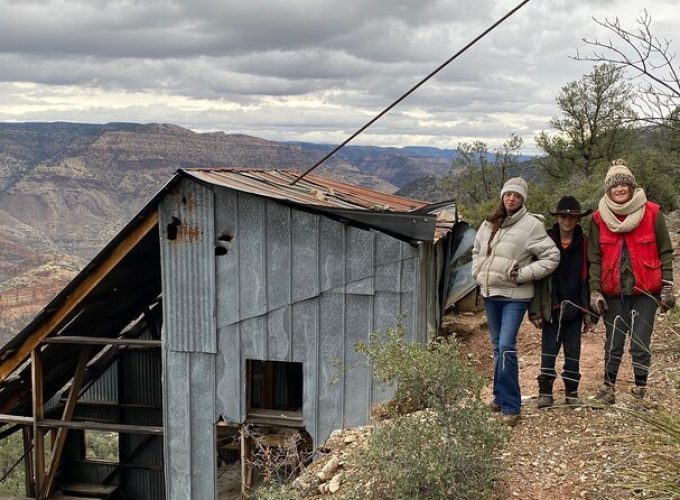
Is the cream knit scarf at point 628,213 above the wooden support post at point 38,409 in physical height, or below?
above

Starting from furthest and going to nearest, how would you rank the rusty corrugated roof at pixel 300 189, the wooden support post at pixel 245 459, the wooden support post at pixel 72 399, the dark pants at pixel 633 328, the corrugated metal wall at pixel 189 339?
the wooden support post at pixel 72 399, the wooden support post at pixel 245 459, the corrugated metal wall at pixel 189 339, the rusty corrugated roof at pixel 300 189, the dark pants at pixel 633 328

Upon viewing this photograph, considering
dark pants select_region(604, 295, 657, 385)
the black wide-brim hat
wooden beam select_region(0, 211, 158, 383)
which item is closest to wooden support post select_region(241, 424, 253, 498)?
wooden beam select_region(0, 211, 158, 383)

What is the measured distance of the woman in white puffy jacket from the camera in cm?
515

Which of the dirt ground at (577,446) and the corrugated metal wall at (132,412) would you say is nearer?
the dirt ground at (577,446)

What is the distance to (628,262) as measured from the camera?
5.07m

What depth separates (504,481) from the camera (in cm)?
461

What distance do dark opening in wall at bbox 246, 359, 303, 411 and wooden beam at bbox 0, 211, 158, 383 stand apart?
2.99 m

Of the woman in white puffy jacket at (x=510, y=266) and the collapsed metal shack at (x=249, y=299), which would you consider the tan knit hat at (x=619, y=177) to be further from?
the collapsed metal shack at (x=249, y=299)

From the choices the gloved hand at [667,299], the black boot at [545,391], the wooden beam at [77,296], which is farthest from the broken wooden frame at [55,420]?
the gloved hand at [667,299]

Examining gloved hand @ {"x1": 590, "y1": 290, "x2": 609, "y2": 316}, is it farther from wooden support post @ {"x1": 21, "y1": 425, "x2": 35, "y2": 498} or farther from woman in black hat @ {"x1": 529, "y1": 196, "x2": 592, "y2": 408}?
wooden support post @ {"x1": 21, "y1": 425, "x2": 35, "y2": 498}

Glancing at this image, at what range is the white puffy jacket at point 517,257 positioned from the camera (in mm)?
5125

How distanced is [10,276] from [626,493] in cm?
9390

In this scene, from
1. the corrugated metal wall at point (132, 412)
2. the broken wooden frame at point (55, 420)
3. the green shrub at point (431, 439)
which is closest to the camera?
the green shrub at point (431, 439)

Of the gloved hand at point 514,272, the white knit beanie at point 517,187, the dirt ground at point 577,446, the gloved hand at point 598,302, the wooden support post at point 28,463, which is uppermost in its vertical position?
the white knit beanie at point 517,187
